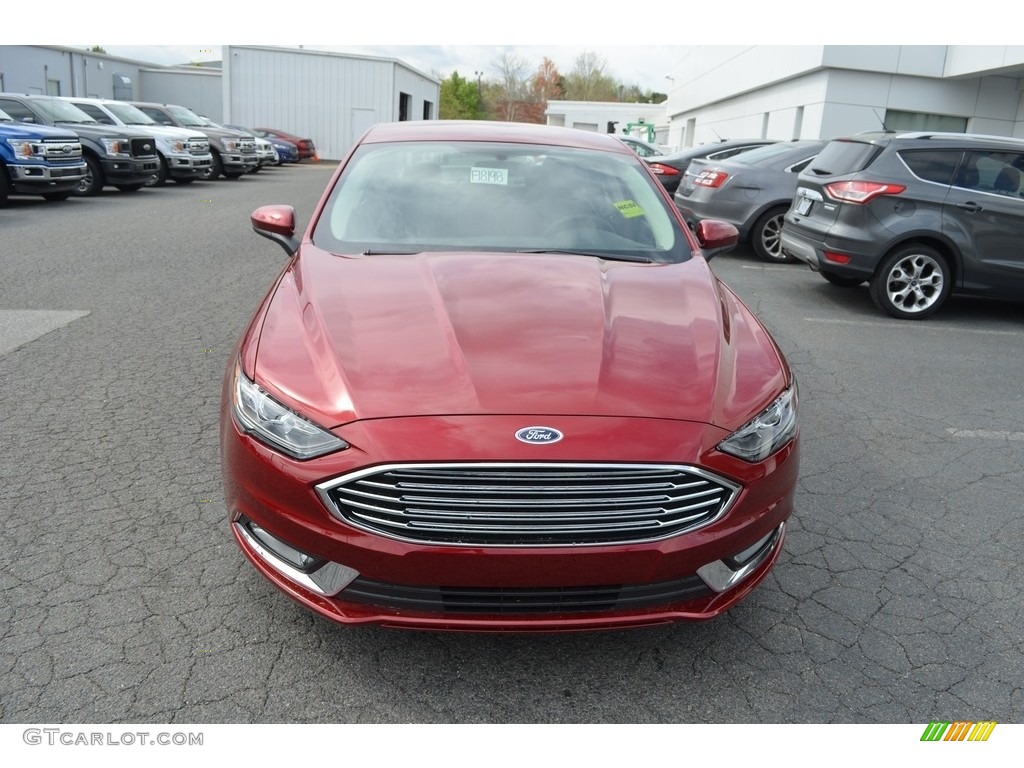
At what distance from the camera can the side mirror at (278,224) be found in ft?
13.7

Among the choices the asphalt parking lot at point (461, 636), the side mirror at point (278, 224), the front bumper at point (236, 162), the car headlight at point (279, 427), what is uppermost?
the side mirror at point (278, 224)

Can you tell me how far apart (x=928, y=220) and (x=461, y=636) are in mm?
6701

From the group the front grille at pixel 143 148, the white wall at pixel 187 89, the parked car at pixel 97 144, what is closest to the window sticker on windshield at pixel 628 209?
the parked car at pixel 97 144

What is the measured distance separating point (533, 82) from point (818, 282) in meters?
102

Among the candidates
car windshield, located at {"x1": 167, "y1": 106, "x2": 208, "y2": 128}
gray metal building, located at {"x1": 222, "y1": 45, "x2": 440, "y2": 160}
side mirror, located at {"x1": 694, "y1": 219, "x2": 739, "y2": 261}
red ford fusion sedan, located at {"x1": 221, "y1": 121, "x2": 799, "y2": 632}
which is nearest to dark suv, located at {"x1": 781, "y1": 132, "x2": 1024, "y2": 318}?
side mirror, located at {"x1": 694, "y1": 219, "x2": 739, "y2": 261}

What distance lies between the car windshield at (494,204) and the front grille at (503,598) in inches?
66.9

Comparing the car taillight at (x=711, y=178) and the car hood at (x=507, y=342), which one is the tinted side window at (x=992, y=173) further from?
the car hood at (x=507, y=342)

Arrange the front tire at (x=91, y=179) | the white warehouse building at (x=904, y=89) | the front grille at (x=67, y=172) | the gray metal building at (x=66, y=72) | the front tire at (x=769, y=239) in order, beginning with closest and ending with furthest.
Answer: the front tire at (x=769, y=239), the front grille at (x=67, y=172), the front tire at (x=91, y=179), the white warehouse building at (x=904, y=89), the gray metal building at (x=66, y=72)

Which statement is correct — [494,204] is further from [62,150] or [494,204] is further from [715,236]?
[62,150]

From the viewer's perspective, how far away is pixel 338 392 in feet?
8.40

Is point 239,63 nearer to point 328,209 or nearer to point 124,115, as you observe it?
point 124,115

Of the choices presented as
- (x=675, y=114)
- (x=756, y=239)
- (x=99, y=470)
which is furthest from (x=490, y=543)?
(x=675, y=114)

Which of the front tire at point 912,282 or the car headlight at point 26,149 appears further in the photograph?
the car headlight at point 26,149

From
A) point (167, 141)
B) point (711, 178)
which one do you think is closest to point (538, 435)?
point (711, 178)
